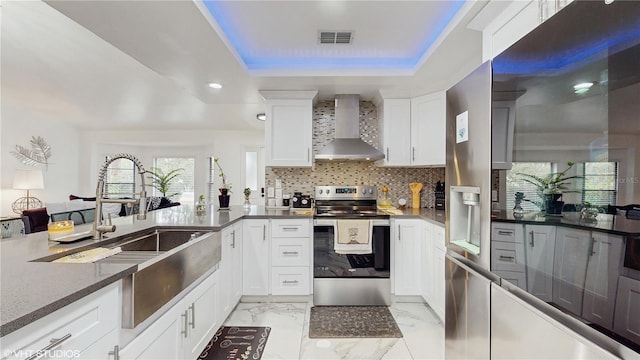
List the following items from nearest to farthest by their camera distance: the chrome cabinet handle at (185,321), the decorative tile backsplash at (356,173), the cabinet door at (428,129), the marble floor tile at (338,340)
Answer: the chrome cabinet handle at (185,321) → the marble floor tile at (338,340) → the cabinet door at (428,129) → the decorative tile backsplash at (356,173)

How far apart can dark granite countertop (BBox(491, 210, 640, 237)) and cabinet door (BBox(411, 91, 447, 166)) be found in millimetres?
2148

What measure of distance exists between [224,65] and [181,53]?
35cm

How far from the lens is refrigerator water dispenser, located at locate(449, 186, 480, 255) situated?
1341 mm

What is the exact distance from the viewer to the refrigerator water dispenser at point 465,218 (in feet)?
4.40

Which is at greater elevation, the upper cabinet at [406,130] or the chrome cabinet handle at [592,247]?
the upper cabinet at [406,130]

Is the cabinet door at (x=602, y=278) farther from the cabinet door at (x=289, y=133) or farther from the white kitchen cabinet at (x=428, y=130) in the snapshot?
the cabinet door at (x=289, y=133)

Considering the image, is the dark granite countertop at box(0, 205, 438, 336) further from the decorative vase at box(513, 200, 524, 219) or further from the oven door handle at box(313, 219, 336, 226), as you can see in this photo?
the oven door handle at box(313, 219, 336, 226)

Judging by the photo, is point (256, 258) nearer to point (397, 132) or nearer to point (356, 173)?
point (356, 173)

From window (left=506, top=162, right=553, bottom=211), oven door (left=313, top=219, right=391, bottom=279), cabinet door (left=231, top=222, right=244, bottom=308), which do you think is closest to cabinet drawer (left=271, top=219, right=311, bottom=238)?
oven door (left=313, top=219, right=391, bottom=279)

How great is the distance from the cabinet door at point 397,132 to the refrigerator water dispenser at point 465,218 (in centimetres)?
169

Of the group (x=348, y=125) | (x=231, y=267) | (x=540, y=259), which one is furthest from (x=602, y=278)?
→ (x=348, y=125)

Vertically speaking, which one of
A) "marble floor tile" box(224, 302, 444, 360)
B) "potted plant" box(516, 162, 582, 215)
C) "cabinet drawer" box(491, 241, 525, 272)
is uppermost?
"potted plant" box(516, 162, 582, 215)

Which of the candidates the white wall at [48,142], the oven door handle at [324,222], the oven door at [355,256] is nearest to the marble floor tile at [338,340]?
the oven door at [355,256]

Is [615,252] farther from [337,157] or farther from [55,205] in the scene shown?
[55,205]
